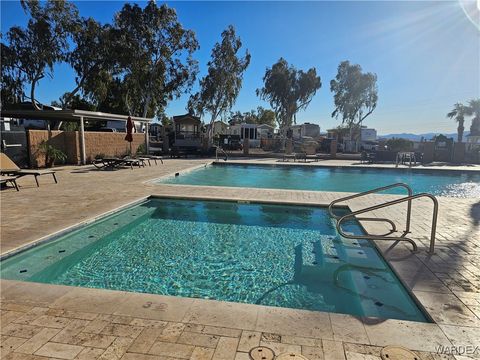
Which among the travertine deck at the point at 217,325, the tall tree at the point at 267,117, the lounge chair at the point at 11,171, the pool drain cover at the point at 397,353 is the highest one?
the tall tree at the point at 267,117

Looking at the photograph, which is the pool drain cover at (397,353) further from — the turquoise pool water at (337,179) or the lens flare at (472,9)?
the turquoise pool water at (337,179)

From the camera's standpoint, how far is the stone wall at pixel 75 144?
41.7ft

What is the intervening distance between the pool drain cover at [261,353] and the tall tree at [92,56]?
22.1m

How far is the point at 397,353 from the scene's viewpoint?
2.21 m

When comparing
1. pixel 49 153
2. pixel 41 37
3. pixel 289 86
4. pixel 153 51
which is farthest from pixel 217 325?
pixel 289 86

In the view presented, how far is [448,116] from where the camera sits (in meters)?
35.4

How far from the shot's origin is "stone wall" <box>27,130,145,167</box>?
12.7m

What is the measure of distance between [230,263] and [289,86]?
28619mm

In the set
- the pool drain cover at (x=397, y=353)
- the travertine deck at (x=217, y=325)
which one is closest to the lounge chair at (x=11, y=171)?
the travertine deck at (x=217, y=325)

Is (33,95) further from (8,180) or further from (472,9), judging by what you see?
(472,9)

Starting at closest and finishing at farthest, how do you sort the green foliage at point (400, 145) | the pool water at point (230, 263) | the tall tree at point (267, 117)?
the pool water at point (230, 263), the green foliage at point (400, 145), the tall tree at point (267, 117)

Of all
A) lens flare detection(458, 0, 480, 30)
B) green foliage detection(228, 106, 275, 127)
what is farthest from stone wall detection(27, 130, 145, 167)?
green foliage detection(228, 106, 275, 127)

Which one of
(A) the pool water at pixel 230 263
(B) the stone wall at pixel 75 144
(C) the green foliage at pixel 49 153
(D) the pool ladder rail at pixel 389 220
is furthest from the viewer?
(C) the green foliage at pixel 49 153

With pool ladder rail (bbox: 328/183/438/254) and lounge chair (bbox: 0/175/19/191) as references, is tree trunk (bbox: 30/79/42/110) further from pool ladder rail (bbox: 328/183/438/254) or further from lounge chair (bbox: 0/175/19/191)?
pool ladder rail (bbox: 328/183/438/254)
